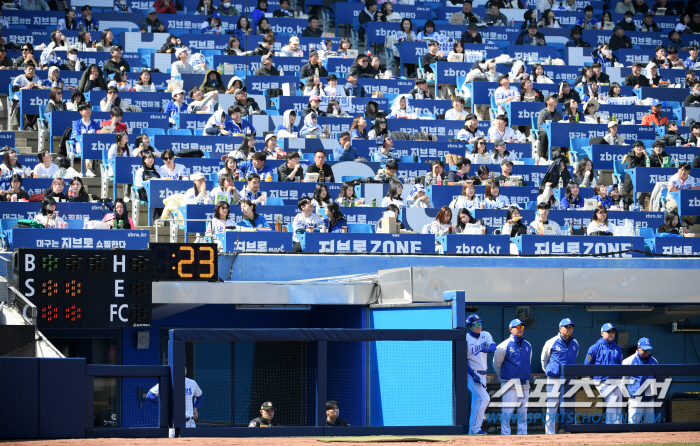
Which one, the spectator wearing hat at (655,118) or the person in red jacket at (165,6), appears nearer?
the spectator wearing hat at (655,118)

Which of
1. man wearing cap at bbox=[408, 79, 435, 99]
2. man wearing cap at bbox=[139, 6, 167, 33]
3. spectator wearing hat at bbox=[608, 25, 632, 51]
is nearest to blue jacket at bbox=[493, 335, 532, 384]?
man wearing cap at bbox=[408, 79, 435, 99]

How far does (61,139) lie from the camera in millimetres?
16438

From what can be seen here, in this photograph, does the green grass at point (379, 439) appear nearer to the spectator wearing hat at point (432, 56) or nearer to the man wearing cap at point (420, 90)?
the man wearing cap at point (420, 90)

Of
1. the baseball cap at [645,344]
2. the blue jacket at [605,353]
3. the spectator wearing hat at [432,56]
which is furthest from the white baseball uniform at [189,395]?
the spectator wearing hat at [432,56]

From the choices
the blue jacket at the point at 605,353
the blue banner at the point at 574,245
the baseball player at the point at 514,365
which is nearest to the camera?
the baseball player at the point at 514,365

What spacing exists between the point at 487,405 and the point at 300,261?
12.4 ft

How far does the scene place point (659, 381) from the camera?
896 cm

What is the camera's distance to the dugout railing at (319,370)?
7.71m

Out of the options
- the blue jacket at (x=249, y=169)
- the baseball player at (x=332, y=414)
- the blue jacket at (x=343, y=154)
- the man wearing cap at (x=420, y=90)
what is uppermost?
the man wearing cap at (x=420, y=90)

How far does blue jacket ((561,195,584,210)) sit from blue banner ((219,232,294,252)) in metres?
4.94

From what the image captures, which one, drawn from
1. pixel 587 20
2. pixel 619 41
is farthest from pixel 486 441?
pixel 587 20

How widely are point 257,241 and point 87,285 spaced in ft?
9.50

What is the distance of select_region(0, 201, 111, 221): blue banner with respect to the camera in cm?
1382

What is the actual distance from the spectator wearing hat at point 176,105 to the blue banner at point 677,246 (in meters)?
8.70
